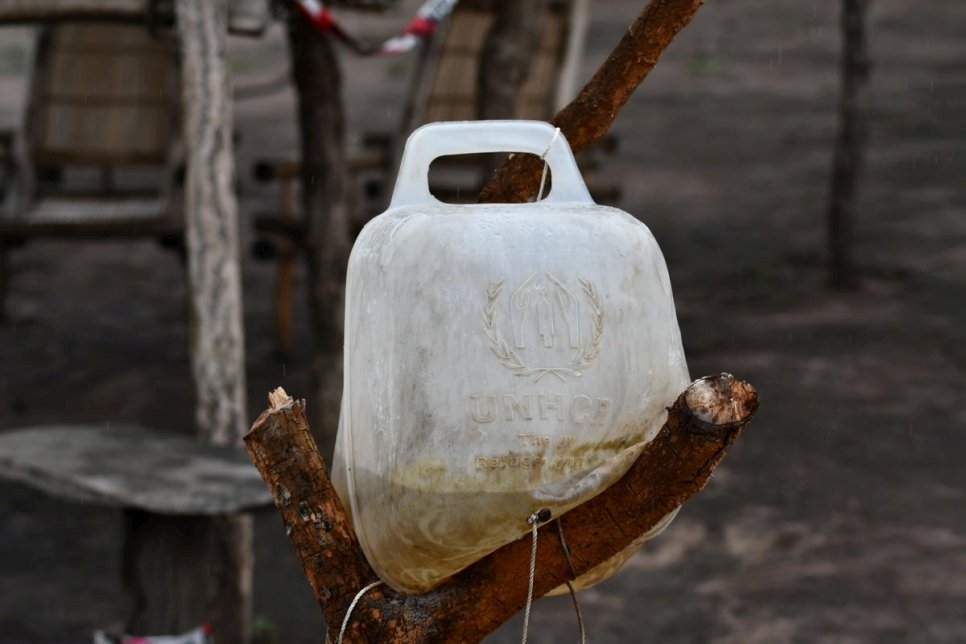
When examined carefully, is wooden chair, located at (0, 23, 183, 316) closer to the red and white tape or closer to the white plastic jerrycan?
the red and white tape

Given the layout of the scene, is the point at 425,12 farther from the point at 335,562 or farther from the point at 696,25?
the point at 696,25

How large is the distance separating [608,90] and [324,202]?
398 centimetres

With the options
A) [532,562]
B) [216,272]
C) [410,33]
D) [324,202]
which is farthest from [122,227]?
[532,562]

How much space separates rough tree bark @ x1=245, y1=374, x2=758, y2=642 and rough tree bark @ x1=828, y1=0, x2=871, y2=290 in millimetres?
7440

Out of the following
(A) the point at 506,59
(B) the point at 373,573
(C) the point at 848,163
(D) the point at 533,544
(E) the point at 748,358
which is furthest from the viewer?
(C) the point at 848,163

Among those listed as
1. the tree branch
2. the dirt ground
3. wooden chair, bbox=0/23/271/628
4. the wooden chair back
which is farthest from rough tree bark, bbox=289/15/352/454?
the tree branch

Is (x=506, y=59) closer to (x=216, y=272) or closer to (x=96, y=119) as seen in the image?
(x=216, y=272)

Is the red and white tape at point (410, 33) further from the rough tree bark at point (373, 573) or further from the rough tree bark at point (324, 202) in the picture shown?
the rough tree bark at point (373, 573)

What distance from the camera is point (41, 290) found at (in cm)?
904

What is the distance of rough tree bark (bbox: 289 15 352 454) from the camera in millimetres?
5633

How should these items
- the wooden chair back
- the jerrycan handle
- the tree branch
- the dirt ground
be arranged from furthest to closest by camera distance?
the wooden chair back → the dirt ground → the tree branch → the jerrycan handle

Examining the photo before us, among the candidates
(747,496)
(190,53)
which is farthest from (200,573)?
(747,496)

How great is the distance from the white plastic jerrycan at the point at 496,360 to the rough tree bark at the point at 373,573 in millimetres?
51

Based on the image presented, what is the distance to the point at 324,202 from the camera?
5859 mm
